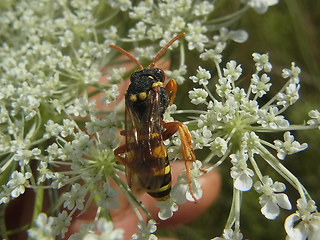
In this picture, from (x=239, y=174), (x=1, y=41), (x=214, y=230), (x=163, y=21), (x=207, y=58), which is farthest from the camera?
(x=214, y=230)

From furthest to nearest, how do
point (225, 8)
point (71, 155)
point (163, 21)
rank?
1. point (225, 8)
2. point (163, 21)
3. point (71, 155)

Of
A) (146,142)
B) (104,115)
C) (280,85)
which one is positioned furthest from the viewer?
(280,85)

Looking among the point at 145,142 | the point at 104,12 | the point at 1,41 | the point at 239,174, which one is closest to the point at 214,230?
the point at 239,174

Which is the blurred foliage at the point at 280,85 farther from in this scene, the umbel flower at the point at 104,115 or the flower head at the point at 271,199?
the flower head at the point at 271,199

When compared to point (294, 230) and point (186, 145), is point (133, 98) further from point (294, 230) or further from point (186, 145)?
point (294, 230)

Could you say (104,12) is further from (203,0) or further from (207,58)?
(207,58)

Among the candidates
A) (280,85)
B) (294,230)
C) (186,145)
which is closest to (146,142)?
(186,145)
